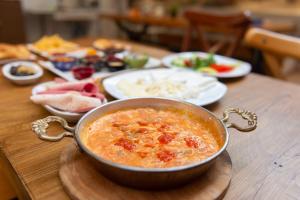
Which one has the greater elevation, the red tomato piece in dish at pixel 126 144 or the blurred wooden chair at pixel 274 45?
the blurred wooden chair at pixel 274 45

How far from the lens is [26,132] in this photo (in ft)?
2.60

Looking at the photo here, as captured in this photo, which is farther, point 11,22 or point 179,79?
point 11,22

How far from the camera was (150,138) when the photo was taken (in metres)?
0.68

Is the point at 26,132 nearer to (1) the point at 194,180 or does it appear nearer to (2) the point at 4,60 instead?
(1) the point at 194,180

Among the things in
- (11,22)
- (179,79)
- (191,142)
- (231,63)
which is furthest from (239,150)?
(11,22)

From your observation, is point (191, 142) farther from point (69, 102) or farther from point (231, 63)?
point (231, 63)

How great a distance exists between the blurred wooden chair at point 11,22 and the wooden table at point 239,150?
2658 millimetres

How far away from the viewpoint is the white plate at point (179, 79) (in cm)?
101

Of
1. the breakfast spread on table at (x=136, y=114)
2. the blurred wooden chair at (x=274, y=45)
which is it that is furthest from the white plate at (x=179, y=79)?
the blurred wooden chair at (x=274, y=45)

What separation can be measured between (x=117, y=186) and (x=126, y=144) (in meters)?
0.11

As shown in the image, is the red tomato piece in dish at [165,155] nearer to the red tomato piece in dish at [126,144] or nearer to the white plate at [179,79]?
the red tomato piece in dish at [126,144]

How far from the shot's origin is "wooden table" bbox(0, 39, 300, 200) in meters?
0.59

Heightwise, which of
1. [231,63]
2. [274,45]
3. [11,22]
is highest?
[274,45]

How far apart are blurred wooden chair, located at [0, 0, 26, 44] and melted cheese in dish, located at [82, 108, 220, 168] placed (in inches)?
127
